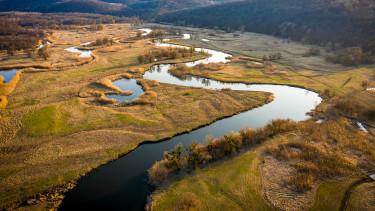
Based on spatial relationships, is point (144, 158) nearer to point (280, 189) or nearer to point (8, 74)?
point (280, 189)

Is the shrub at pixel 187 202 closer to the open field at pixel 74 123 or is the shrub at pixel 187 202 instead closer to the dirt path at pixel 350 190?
the open field at pixel 74 123

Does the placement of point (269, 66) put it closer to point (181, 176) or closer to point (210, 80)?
point (210, 80)

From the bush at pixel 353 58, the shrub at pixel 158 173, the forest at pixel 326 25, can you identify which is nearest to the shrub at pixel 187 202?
the shrub at pixel 158 173

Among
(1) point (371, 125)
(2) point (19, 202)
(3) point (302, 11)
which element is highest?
(3) point (302, 11)

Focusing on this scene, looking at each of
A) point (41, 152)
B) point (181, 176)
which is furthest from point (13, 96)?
point (181, 176)

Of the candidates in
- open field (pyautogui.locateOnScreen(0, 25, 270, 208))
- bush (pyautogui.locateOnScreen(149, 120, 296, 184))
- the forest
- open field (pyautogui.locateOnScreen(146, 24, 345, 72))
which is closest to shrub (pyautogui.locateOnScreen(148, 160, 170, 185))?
bush (pyautogui.locateOnScreen(149, 120, 296, 184))

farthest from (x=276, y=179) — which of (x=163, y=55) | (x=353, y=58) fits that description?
(x=163, y=55)

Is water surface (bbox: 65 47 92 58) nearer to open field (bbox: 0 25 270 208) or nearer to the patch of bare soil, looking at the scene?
open field (bbox: 0 25 270 208)
